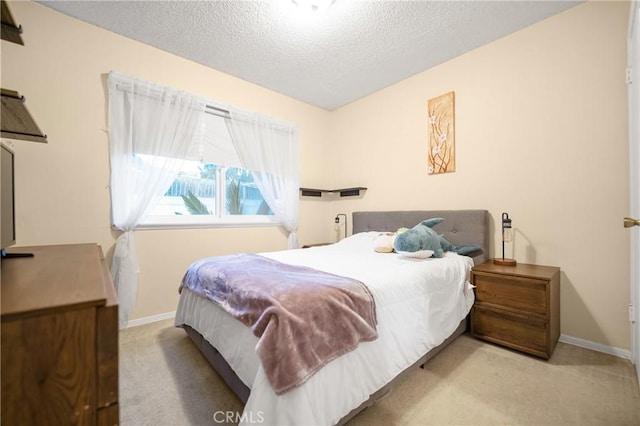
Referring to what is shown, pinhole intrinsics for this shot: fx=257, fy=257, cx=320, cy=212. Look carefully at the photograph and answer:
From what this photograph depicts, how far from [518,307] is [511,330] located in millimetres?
191

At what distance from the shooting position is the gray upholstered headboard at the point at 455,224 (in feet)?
7.86

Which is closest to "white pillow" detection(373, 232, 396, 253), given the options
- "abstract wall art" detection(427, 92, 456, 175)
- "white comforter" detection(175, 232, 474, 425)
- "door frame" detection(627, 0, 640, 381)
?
"white comforter" detection(175, 232, 474, 425)

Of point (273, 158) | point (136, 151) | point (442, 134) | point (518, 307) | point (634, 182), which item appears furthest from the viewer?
point (273, 158)

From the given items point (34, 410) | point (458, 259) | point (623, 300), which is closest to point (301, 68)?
point (458, 259)

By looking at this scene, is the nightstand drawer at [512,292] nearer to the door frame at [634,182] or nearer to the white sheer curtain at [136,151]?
the door frame at [634,182]

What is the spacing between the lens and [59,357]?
572mm

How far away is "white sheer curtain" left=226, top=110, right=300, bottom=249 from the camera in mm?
3090

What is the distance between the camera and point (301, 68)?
2900mm

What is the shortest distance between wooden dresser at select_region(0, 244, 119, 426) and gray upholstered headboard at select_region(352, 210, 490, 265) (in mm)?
2532

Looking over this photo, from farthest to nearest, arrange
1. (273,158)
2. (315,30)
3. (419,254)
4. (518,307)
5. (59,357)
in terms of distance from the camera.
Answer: (273,158)
(315,30)
(419,254)
(518,307)
(59,357)

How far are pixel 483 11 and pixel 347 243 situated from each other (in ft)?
7.79

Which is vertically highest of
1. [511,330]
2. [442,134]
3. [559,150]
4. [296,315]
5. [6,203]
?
[442,134]

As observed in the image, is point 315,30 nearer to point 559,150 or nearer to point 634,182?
point 559,150

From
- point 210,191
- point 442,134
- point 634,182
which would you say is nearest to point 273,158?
point 210,191
